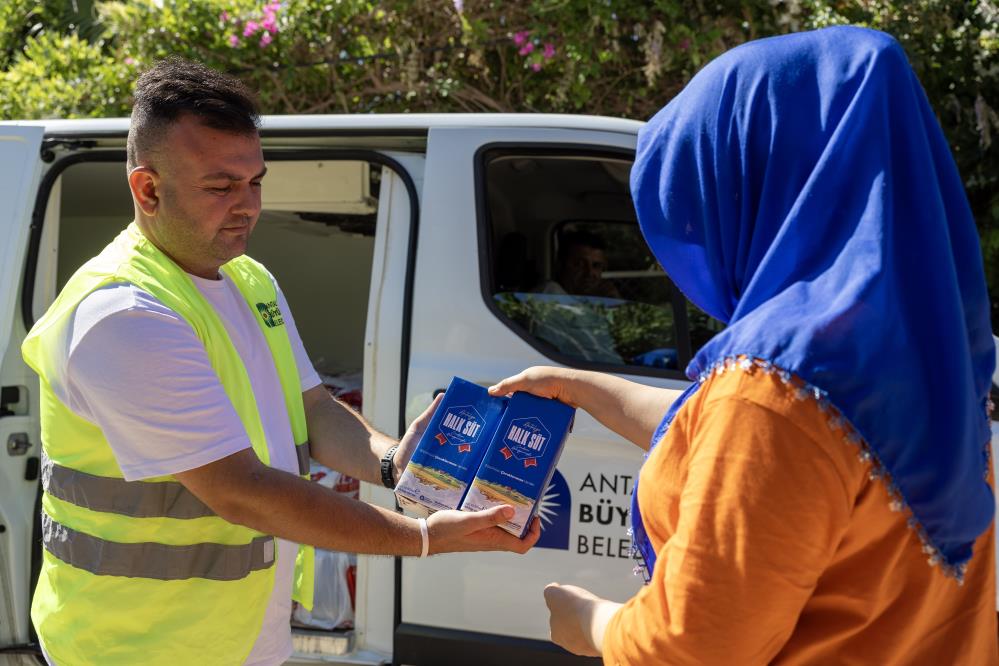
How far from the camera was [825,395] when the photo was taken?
0.97 metres

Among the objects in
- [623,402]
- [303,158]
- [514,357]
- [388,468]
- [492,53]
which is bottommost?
[388,468]

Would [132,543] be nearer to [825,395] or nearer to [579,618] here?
[579,618]

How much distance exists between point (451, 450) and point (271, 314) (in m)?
0.49

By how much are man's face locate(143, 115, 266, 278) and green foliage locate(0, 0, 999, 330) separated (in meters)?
3.41

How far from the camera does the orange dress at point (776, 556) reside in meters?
0.98

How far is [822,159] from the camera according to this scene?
3.44 ft

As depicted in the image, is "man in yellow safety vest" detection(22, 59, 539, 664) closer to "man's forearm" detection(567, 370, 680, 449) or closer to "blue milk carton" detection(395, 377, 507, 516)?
"blue milk carton" detection(395, 377, 507, 516)

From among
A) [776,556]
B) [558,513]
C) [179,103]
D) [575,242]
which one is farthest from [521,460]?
[575,242]

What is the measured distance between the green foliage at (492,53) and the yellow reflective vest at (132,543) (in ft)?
11.8

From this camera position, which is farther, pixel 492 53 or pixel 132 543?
pixel 492 53

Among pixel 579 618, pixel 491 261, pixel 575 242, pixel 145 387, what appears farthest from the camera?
pixel 575 242

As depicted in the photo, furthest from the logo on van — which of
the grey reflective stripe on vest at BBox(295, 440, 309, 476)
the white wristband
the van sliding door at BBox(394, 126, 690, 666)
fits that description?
the white wristband

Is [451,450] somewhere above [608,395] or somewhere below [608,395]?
below

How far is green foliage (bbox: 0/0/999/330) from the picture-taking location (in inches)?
178
